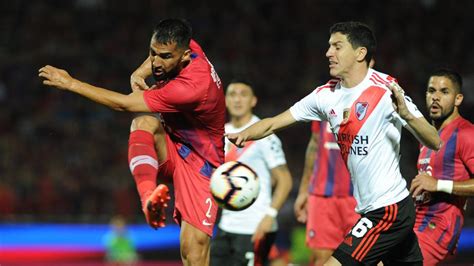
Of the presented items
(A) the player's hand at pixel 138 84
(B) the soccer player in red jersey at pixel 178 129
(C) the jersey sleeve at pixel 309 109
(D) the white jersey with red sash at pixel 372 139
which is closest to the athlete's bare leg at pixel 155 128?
(B) the soccer player in red jersey at pixel 178 129

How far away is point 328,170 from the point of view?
7.79 metres

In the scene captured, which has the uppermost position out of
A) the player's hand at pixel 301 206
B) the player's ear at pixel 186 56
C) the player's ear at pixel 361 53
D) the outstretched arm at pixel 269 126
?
the player's ear at pixel 186 56

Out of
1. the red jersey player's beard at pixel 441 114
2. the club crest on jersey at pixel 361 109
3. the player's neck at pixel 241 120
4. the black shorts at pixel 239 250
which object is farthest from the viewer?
the player's neck at pixel 241 120

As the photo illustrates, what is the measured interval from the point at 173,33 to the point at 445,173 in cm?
236

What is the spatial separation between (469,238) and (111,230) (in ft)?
20.9

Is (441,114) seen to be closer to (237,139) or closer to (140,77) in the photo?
(237,139)

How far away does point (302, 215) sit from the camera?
7.90 meters

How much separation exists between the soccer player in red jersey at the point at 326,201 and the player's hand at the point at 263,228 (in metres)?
0.41

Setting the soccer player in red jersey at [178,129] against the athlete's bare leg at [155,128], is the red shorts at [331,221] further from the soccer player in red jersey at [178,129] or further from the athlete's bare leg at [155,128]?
the athlete's bare leg at [155,128]

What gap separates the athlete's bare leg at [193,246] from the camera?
575 cm

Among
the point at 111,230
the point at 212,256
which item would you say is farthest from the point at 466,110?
the point at 212,256

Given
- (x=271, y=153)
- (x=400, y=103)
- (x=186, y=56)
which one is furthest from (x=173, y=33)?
(x=271, y=153)

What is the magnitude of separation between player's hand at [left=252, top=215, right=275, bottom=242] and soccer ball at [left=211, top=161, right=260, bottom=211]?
2165mm

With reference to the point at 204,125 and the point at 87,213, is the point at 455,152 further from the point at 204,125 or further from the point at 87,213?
the point at 87,213
